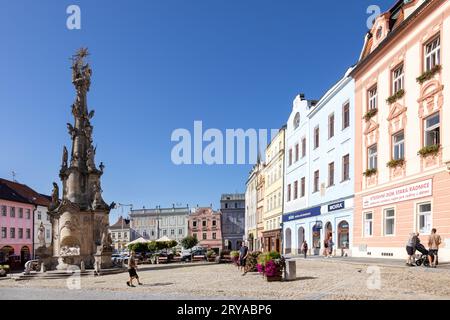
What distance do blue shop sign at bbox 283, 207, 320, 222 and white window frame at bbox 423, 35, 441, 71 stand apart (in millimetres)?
16264

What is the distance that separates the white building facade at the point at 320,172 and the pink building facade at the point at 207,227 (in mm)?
70789

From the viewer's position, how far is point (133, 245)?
4756cm

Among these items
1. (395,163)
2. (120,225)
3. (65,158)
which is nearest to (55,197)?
(65,158)

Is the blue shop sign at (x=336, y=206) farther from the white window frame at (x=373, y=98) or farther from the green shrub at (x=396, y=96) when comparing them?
the green shrub at (x=396, y=96)

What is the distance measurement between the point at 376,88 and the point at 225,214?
94259mm

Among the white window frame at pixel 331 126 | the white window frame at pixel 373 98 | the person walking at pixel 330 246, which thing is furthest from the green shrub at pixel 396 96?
the person walking at pixel 330 246

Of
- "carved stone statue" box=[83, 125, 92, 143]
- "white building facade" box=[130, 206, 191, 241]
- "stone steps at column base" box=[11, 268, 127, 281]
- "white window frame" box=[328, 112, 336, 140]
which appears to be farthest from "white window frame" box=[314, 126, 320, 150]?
"white building facade" box=[130, 206, 191, 241]

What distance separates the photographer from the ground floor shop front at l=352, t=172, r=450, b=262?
18.7 m

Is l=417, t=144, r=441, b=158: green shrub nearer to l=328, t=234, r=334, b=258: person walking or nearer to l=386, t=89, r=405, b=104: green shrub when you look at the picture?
l=386, t=89, r=405, b=104: green shrub

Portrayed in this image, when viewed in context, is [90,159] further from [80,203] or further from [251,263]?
[251,263]

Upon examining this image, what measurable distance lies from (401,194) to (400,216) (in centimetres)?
103

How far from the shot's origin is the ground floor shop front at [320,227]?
95.7ft

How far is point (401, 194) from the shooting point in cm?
2209
